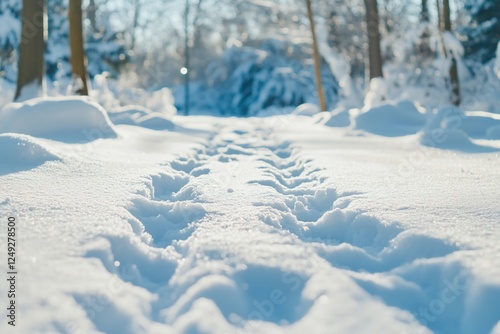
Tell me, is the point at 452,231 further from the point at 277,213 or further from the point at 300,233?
the point at 277,213

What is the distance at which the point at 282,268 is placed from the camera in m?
1.94

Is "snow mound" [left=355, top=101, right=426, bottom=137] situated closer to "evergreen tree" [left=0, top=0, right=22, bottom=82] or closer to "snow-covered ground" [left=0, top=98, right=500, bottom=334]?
"snow-covered ground" [left=0, top=98, right=500, bottom=334]

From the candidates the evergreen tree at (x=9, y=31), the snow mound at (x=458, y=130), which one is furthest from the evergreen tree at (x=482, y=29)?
the evergreen tree at (x=9, y=31)

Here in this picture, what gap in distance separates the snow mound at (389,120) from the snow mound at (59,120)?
446cm

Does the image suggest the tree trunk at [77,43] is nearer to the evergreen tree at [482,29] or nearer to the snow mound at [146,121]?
the snow mound at [146,121]

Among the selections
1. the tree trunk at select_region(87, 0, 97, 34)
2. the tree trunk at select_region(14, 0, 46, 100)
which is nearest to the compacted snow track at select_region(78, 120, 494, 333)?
the tree trunk at select_region(14, 0, 46, 100)

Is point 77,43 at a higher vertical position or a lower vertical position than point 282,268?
higher

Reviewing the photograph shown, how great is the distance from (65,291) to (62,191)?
1.38 m

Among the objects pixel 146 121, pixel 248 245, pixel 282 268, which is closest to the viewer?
pixel 282 268

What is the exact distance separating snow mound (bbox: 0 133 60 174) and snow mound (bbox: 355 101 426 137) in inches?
Answer: 223

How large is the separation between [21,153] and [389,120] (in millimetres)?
6667

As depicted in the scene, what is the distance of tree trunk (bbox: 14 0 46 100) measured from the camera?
8227 millimetres

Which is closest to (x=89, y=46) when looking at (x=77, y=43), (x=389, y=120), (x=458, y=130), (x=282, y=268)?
(x=77, y=43)

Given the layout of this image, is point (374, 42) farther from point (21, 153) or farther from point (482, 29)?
point (21, 153)
